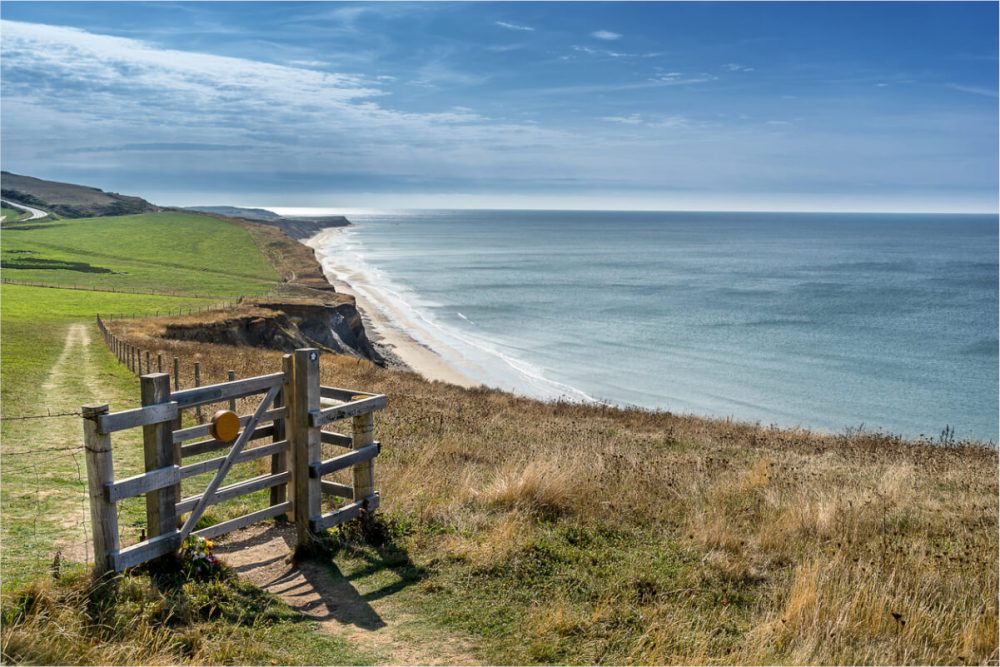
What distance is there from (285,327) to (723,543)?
43080 millimetres

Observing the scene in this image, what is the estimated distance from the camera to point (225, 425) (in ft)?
25.5

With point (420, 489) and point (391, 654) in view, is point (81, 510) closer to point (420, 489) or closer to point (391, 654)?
point (420, 489)

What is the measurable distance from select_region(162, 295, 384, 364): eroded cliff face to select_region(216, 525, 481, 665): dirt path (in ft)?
107

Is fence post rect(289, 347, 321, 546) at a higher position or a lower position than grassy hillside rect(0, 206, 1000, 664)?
higher

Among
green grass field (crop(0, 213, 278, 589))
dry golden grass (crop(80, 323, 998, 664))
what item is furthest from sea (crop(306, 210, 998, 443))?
green grass field (crop(0, 213, 278, 589))

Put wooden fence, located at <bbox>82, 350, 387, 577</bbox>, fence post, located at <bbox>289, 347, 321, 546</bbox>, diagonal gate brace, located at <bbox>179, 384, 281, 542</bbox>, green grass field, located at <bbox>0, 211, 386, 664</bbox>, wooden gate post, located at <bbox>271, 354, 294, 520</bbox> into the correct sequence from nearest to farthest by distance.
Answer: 1. green grass field, located at <bbox>0, 211, 386, 664</bbox>
2. wooden fence, located at <bbox>82, 350, 387, 577</bbox>
3. diagonal gate brace, located at <bbox>179, 384, 281, 542</bbox>
4. fence post, located at <bbox>289, 347, 321, 546</bbox>
5. wooden gate post, located at <bbox>271, 354, 294, 520</bbox>

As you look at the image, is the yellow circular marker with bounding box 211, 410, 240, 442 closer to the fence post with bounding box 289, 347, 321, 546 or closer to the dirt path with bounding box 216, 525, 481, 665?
the fence post with bounding box 289, 347, 321, 546

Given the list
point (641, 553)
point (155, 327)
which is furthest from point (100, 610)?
point (155, 327)

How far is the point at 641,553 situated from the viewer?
8281mm

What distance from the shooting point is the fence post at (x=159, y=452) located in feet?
22.5

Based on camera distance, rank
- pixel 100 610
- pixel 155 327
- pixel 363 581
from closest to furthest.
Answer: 1. pixel 100 610
2. pixel 363 581
3. pixel 155 327

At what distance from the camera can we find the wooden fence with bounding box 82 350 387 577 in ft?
21.5

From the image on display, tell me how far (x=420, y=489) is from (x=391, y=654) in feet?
13.5

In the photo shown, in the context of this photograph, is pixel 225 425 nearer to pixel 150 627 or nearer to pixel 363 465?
pixel 363 465
